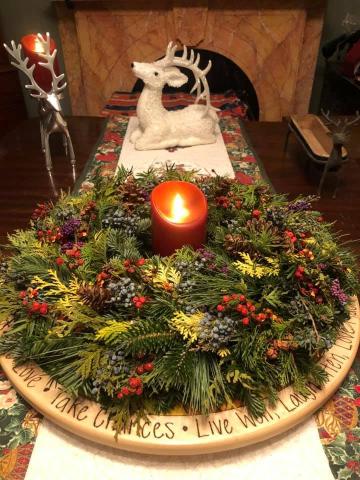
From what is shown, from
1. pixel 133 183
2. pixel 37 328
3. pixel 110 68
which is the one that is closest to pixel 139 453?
pixel 37 328

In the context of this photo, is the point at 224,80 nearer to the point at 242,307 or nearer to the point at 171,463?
the point at 242,307

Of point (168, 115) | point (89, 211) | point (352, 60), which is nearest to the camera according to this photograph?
point (89, 211)

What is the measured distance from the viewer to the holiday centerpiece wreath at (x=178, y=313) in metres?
0.41

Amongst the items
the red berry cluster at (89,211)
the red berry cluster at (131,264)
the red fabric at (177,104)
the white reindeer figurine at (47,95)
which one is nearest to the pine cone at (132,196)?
the red berry cluster at (89,211)

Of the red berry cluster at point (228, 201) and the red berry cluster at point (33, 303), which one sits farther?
the red berry cluster at point (228, 201)

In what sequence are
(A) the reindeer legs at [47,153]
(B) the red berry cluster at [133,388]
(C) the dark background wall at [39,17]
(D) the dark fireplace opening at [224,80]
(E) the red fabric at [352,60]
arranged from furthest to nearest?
(D) the dark fireplace opening at [224,80]
(C) the dark background wall at [39,17]
(E) the red fabric at [352,60]
(A) the reindeer legs at [47,153]
(B) the red berry cluster at [133,388]

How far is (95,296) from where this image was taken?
0.45 m

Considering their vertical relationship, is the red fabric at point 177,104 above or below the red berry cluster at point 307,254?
below

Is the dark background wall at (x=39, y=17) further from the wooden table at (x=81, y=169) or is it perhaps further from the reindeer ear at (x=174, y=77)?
the reindeer ear at (x=174, y=77)

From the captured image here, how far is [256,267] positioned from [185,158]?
2.60ft

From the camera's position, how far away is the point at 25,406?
0.46m

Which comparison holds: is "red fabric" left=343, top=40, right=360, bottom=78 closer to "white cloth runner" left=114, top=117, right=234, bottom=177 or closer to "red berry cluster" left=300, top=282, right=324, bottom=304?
"white cloth runner" left=114, top=117, right=234, bottom=177

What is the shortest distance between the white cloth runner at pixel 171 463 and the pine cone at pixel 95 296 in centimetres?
15

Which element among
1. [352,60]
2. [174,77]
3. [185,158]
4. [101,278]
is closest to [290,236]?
[101,278]
